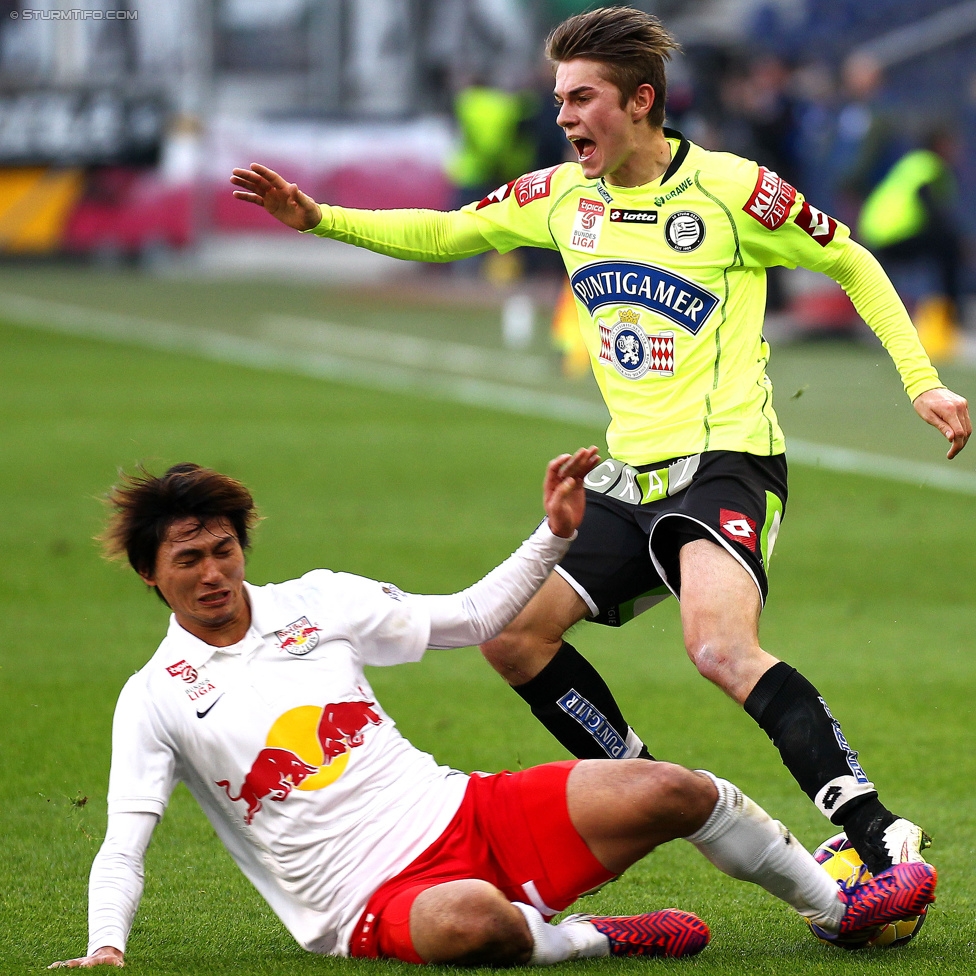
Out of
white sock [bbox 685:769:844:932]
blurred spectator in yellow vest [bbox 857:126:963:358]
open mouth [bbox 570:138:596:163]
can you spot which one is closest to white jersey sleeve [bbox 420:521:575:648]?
white sock [bbox 685:769:844:932]

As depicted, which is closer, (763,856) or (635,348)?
(763,856)

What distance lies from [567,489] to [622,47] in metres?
1.28

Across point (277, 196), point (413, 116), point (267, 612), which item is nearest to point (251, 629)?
point (267, 612)

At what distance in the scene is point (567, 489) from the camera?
4.32m

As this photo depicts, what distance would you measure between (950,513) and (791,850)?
6.72 metres

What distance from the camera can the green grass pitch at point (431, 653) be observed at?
4672mm

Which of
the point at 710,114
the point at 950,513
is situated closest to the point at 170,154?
the point at 710,114

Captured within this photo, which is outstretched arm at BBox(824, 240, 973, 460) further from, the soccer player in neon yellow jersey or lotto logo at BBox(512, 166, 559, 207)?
lotto logo at BBox(512, 166, 559, 207)

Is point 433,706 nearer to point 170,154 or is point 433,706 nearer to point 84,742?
point 84,742

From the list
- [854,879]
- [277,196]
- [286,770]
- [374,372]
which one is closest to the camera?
[286,770]

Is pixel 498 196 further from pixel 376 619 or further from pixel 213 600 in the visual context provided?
pixel 213 600

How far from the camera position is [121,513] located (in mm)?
4328

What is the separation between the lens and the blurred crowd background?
19688 mm

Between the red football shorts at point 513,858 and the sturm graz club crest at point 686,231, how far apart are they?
1.50m
